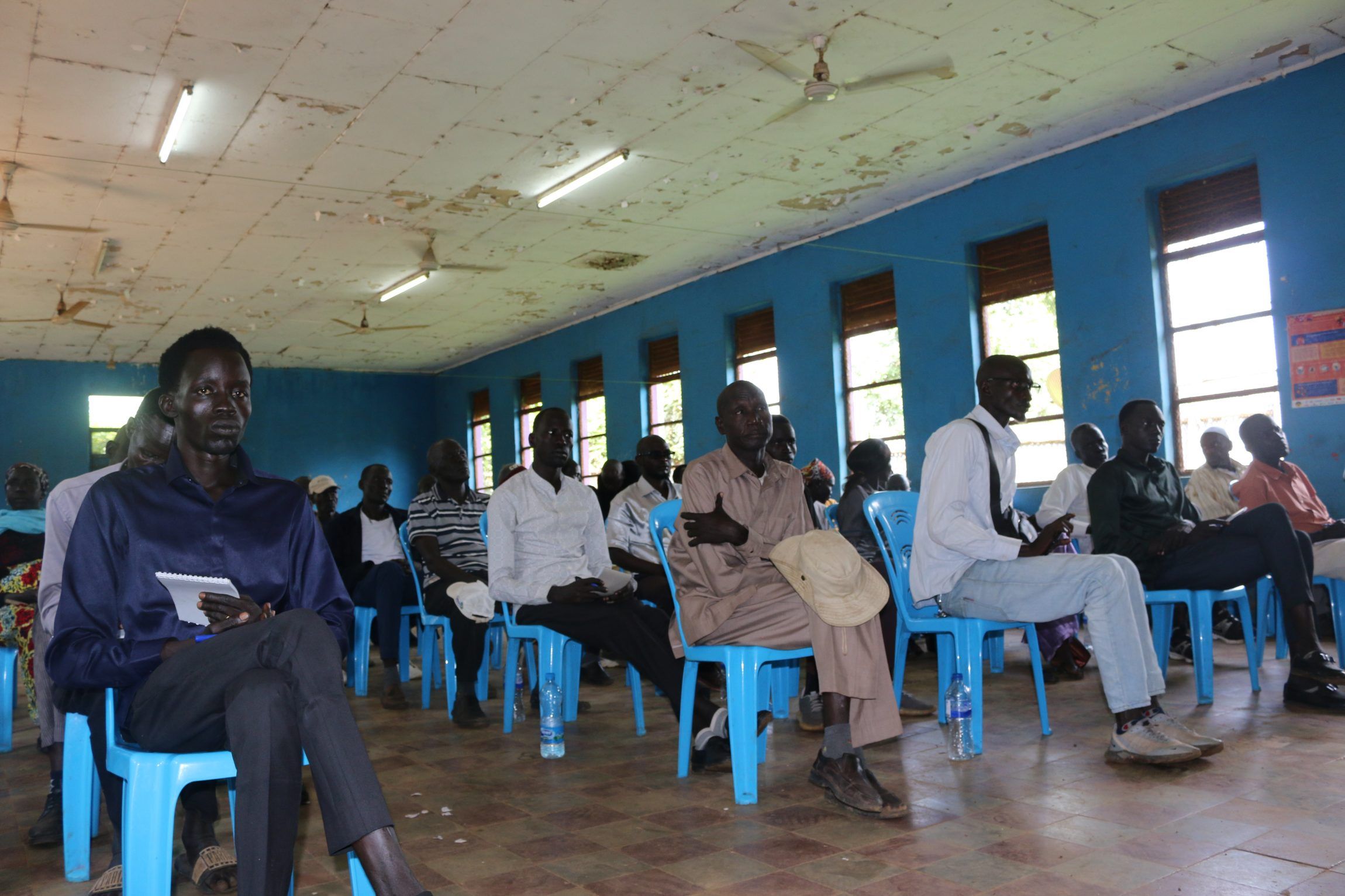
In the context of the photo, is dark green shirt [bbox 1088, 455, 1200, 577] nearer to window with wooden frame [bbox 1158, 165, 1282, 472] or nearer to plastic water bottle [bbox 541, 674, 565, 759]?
plastic water bottle [bbox 541, 674, 565, 759]

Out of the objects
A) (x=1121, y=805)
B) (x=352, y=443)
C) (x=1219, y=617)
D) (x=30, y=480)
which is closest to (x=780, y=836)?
(x=1121, y=805)

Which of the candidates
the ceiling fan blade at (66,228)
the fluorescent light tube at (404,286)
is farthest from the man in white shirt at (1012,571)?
the ceiling fan blade at (66,228)

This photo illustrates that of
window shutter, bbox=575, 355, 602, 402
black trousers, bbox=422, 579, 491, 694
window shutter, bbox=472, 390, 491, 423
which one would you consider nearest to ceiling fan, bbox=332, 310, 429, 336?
window shutter, bbox=575, 355, 602, 402

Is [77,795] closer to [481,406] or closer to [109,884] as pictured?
[109,884]

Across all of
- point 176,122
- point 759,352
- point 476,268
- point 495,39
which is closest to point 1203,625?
point 495,39

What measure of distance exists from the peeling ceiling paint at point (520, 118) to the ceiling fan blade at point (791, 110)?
2.7 inches

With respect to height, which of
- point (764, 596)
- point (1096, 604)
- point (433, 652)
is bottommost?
point (433, 652)

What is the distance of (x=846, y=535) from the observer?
498cm

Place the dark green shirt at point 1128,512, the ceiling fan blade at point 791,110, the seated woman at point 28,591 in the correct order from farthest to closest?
1. the ceiling fan blade at point 791,110
2. the dark green shirt at point 1128,512
3. the seated woman at point 28,591

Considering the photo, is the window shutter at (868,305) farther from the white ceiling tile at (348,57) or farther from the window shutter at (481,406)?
the window shutter at (481,406)

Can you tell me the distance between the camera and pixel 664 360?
1229 cm

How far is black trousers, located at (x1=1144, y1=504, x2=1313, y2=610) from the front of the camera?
388cm

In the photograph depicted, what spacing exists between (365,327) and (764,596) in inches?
425

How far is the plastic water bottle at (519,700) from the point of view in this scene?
4491 mm
